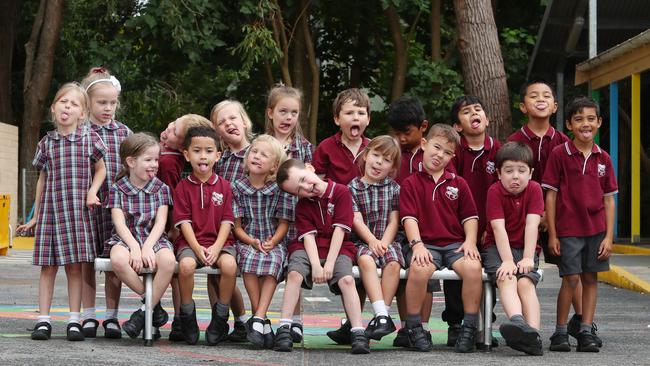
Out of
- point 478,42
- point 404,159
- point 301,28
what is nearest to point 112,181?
point 404,159

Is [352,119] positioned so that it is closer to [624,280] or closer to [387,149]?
[387,149]

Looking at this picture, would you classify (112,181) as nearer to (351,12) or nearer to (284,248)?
(284,248)

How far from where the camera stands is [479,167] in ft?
29.8

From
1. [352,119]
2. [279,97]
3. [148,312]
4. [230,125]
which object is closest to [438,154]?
[352,119]

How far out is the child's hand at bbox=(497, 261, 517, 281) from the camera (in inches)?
333

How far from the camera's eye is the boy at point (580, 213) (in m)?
8.79

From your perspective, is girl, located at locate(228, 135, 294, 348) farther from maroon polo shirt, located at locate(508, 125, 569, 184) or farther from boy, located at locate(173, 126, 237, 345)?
maroon polo shirt, located at locate(508, 125, 569, 184)

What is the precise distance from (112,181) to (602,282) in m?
8.40

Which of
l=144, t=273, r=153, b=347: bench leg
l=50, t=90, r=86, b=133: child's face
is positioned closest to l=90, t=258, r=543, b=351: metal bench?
l=144, t=273, r=153, b=347: bench leg

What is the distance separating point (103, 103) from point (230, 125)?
0.87m

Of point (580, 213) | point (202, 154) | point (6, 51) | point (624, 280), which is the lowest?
point (624, 280)

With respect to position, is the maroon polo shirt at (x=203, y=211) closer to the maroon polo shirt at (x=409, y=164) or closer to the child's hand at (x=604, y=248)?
the maroon polo shirt at (x=409, y=164)

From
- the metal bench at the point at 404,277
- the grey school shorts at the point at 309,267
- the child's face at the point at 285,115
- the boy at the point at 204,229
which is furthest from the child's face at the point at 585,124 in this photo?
the boy at the point at 204,229

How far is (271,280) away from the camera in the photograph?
8531mm
